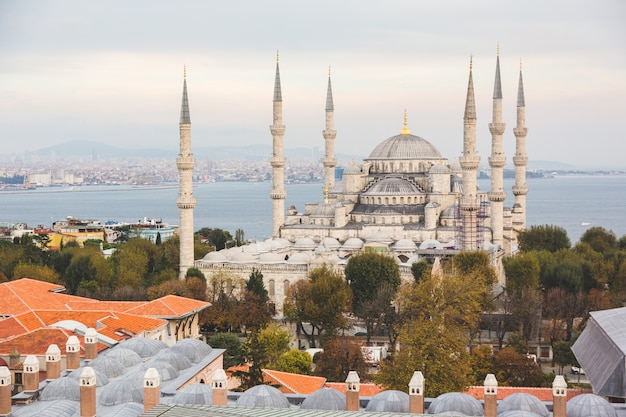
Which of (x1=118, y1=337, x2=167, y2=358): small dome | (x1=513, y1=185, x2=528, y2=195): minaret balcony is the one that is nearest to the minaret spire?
(x1=513, y1=185, x2=528, y2=195): minaret balcony

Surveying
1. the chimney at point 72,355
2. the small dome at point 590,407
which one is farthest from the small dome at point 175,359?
the small dome at point 590,407

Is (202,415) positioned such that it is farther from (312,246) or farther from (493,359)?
(312,246)

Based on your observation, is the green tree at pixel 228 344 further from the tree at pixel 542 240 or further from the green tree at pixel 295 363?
the tree at pixel 542 240

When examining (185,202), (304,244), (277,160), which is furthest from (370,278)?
(277,160)

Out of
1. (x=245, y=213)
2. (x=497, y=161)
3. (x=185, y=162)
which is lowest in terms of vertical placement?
(x=245, y=213)

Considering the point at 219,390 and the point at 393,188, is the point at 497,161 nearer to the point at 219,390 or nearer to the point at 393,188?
the point at 393,188

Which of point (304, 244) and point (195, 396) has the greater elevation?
point (304, 244)

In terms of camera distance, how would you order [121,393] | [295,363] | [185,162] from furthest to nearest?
[185,162]
[295,363]
[121,393]
